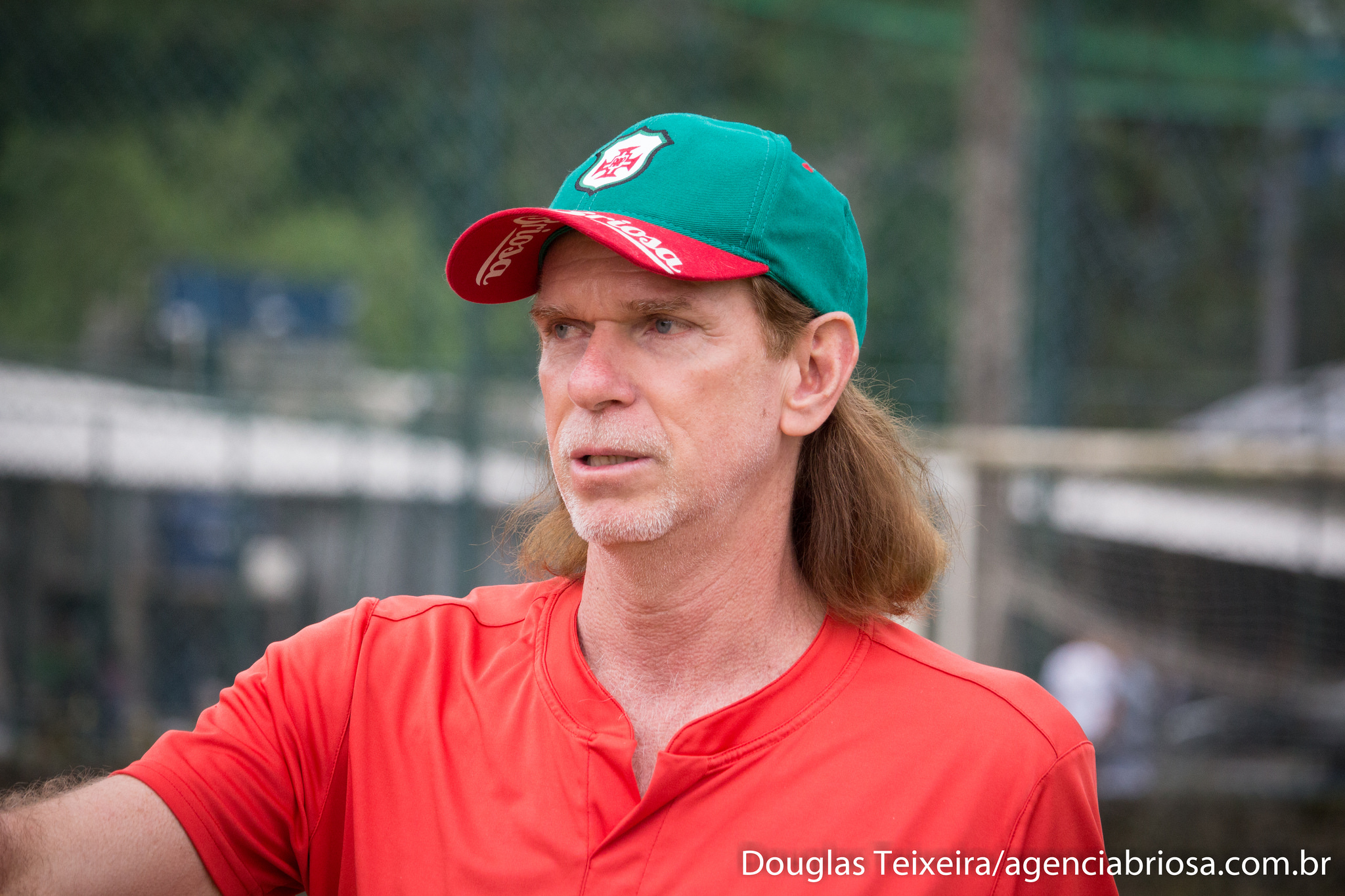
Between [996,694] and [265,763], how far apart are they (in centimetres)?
111

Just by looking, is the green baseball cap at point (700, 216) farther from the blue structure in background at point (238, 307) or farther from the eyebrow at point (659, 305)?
the blue structure in background at point (238, 307)

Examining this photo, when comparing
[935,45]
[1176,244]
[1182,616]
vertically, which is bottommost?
[1182,616]

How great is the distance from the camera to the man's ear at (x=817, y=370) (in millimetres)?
1912

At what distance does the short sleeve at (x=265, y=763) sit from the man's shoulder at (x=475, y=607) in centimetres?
9

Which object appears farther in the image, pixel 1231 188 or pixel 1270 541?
pixel 1231 188

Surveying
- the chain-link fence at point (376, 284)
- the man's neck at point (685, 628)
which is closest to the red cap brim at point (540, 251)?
the man's neck at point (685, 628)

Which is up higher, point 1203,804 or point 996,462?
point 996,462

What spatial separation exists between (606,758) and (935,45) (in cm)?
755

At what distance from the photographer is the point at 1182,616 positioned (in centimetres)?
582

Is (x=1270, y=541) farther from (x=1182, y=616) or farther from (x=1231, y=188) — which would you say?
(x=1231, y=188)

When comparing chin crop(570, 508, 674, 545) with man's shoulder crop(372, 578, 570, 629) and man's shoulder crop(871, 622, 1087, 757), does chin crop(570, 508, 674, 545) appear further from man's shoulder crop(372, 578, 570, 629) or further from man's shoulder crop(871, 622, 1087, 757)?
man's shoulder crop(871, 622, 1087, 757)

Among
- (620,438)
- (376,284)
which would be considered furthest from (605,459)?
(376,284)

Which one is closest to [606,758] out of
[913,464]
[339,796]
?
[339,796]

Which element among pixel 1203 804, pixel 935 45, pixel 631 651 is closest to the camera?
pixel 631 651
